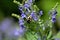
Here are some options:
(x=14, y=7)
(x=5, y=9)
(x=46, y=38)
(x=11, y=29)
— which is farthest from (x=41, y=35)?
(x=5, y=9)

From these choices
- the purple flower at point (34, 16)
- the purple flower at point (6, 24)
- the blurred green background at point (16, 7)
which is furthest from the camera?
the purple flower at point (6, 24)

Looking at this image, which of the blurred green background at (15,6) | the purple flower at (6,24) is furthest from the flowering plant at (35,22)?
the purple flower at (6,24)

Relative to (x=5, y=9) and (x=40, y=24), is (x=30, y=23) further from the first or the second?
(x=5, y=9)

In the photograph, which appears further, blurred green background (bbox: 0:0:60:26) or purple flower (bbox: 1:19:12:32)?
purple flower (bbox: 1:19:12:32)

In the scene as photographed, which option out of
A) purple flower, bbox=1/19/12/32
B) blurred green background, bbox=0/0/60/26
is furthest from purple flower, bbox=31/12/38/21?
purple flower, bbox=1/19/12/32

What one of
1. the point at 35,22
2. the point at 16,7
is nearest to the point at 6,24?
the point at 16,7

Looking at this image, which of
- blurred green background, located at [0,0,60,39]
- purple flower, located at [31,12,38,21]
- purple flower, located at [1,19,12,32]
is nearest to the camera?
purple flower, located at [31,12,38,21]

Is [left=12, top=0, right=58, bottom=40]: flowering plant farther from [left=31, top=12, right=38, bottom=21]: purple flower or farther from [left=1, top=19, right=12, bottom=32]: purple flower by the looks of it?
[left=1, top=19, right=12, bottom=32]: purple flower

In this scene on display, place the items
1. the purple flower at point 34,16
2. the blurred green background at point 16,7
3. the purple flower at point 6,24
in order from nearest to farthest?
the purple flower at point 34,16, the blurred green background at point 16,7, the purple flower at point 6,24

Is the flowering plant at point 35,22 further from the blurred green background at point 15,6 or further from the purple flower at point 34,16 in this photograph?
the blurred green background at point 15,6

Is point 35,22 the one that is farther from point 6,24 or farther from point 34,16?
point 6,24

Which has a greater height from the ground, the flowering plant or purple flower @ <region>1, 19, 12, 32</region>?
purple flower @ <region>1, 19, 12, 32</region>
